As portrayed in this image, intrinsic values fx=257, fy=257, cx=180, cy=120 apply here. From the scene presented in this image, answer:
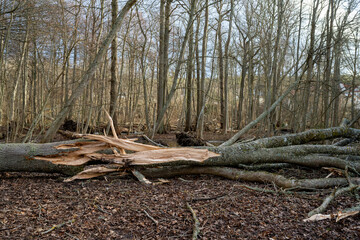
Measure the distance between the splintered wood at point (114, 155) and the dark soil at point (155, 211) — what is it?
1.13 ft

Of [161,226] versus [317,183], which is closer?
[161,226]

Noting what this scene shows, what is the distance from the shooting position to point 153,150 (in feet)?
15.5

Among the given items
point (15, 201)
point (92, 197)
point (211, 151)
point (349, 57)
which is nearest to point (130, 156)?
point (92, 197)

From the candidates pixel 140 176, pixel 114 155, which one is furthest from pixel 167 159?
pixel 114 155

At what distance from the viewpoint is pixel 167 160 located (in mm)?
4543

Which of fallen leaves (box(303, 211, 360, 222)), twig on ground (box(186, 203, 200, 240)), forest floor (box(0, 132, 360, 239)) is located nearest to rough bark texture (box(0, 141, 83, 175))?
forest floor (box(0, 132, 360, 239))

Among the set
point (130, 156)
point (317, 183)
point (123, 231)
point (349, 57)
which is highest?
point (349, 57)

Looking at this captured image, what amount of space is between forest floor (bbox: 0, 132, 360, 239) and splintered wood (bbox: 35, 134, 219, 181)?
335 mm

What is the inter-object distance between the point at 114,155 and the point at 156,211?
5.79 ft

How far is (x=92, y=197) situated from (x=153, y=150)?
1417mm

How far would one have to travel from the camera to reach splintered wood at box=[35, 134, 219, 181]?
454 cm

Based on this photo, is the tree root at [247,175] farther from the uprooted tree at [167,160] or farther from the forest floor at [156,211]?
the forest floor at [156,211]

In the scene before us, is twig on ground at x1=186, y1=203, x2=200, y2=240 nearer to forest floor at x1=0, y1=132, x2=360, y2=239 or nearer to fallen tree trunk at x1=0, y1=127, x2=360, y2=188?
forest floor at x1=0, y1=132, x2=360, y2=239

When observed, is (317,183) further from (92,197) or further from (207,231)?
(92,197)
